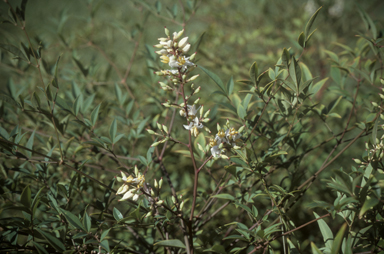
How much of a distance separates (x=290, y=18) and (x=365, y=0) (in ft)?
2.02

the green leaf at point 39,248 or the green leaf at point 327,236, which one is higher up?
the green leaf at point 39,248

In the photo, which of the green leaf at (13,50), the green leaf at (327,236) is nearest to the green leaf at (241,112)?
the green leaf at (327,236)

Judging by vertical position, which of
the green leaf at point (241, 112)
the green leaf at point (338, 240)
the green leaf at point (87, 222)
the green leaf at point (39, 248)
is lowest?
the green leaf at point (338, 240)

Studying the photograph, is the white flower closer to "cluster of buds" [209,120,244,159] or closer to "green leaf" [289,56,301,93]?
"cluster of buds" [209,120,244,159]

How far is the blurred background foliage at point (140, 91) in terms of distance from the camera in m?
0.91

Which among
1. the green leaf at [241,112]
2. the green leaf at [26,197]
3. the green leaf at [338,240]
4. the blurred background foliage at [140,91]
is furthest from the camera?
the blurred background foliage at [140,91]

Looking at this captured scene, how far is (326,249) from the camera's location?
621mm

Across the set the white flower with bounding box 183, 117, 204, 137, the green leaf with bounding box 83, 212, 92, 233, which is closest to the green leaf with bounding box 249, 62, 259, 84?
the white flower with bounding box 183, 117, 204, 137

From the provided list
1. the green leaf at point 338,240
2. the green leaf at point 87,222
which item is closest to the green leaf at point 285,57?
the green leaf at point 338,240

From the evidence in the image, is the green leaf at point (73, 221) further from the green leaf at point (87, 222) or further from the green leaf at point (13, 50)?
the green leaf at point (13, 50)

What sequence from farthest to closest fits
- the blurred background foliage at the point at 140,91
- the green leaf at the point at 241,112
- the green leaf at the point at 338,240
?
the blurred background foliage at the point at 140,91 → the green leaf at the point at 241,112 → the green leaf at the point at 338,240

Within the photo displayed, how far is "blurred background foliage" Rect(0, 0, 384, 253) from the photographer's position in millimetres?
913

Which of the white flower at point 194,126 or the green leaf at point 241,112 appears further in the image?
the green leaf at point 241,112

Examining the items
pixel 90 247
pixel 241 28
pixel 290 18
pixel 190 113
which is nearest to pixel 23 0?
pixel 190 113
